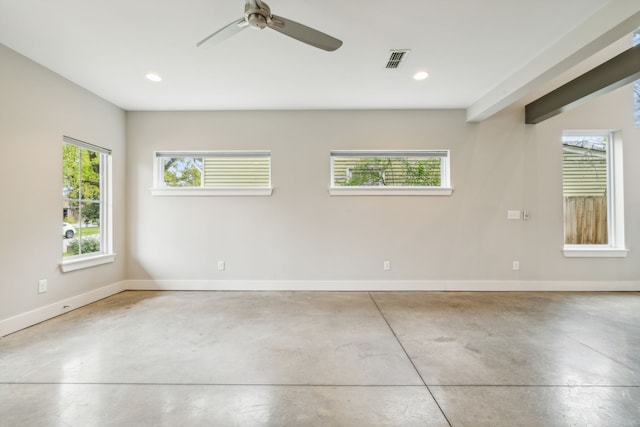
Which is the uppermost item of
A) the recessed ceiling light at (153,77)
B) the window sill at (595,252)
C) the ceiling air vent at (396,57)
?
the recessed ceiling light at (153,77)

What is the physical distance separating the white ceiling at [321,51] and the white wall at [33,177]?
0.22m

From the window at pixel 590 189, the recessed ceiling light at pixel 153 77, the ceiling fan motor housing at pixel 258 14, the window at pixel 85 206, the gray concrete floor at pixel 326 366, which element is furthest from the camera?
the window at pixel 590 189

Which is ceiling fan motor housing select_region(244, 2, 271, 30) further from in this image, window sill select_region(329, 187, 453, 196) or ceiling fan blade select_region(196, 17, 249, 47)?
window sill select_region(329, 187, 453, 196)

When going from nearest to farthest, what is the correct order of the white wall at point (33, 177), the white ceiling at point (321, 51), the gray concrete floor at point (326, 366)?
the gray concrete floor at point (326, 366) < the white ceiling at point (321, 51) < the white wall at point (33, 177)

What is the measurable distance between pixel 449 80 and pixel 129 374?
13.1ft

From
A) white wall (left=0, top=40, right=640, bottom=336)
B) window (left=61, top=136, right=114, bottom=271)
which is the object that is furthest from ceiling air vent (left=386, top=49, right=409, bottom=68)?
window (left=61, top=136, right=114, bottom=271)

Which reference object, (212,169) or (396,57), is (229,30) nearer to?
(396,57)

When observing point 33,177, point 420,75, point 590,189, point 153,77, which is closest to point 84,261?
point 33,177

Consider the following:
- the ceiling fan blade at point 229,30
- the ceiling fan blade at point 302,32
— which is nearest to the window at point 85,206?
the ceiling fan blade at point 229,30

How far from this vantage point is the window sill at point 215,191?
3.80 meters

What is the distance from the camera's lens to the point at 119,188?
3719 millimetres

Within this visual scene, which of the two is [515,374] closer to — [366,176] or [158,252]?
[366,176]

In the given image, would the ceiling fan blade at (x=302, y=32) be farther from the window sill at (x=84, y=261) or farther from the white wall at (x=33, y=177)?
the window sill at (x=84, y=261)

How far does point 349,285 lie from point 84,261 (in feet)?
10.9
